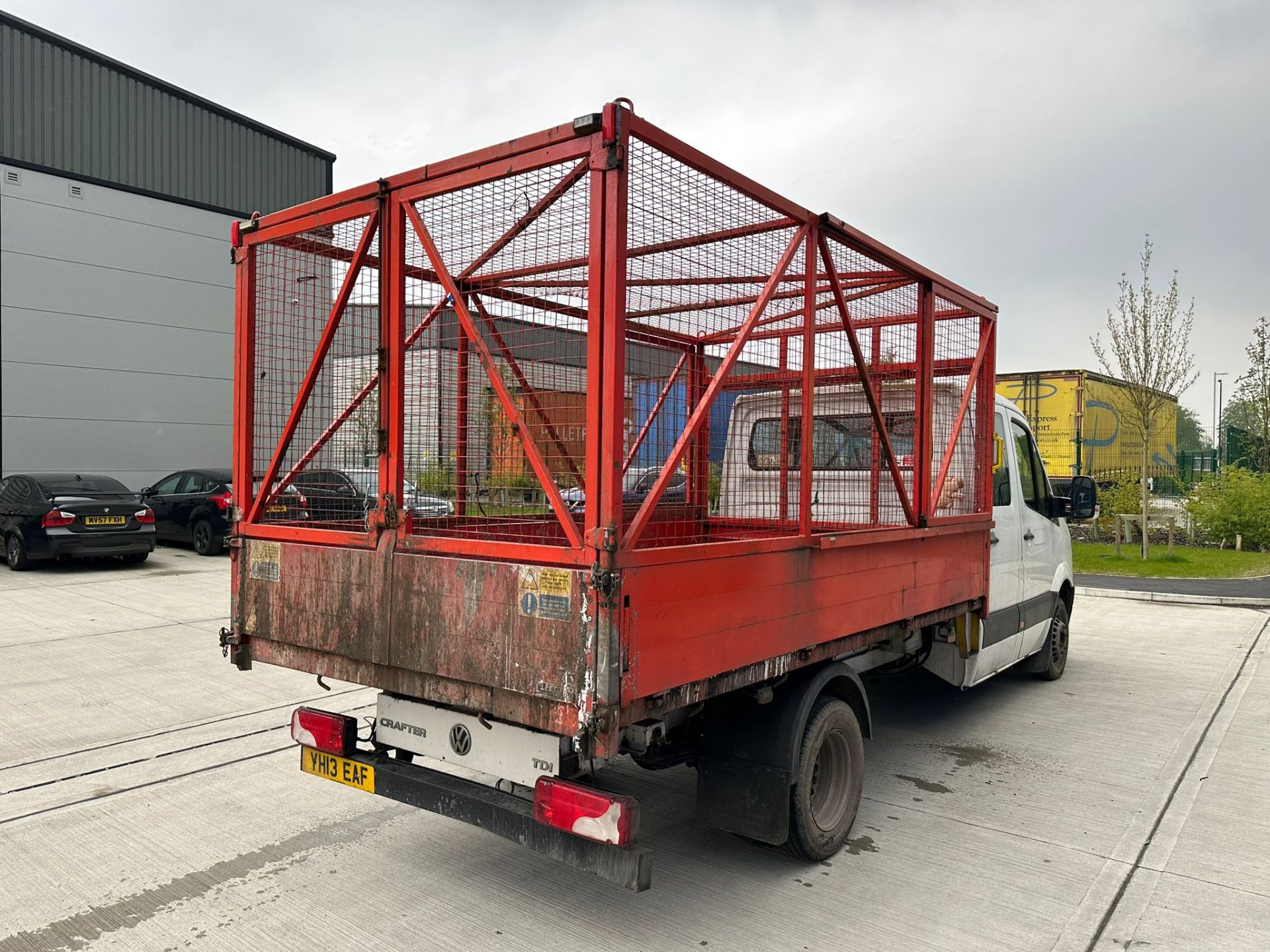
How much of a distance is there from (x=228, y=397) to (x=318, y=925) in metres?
19.6

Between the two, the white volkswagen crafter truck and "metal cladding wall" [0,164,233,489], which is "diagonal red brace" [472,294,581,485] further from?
"metal cladding wall" [0,164,233,489]

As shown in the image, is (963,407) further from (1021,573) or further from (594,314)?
(594,314)

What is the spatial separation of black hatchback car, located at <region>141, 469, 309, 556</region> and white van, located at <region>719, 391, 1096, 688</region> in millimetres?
11069

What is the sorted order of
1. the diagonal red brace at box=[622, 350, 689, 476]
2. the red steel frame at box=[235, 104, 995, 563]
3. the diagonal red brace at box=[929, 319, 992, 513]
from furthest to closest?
the diagonal red brace at box=[929, 319, 992, 513] → the diagonal red brace at box=[622, 350, 689, 476] → the red steel frame at box=[235, 104, 995, 563]

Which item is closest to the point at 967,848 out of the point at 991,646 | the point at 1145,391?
the point at 991,646

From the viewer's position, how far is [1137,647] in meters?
8.93

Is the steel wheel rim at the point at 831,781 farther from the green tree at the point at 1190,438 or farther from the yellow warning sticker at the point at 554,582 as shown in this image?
the green tree at the point at 1190,438

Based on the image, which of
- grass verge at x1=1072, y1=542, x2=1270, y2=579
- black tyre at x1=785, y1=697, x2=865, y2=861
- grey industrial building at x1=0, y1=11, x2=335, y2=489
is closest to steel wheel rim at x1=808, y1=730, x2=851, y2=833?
black tyre at x1=785, y1=697, x2=865, y2=861

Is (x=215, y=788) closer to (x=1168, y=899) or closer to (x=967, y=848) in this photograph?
(x=967, y=848)

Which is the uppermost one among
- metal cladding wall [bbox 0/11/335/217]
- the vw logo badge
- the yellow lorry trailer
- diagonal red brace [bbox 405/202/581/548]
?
metal cladding wall [bbox 0/11/335/217]

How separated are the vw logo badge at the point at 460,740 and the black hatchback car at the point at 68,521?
1190 cm

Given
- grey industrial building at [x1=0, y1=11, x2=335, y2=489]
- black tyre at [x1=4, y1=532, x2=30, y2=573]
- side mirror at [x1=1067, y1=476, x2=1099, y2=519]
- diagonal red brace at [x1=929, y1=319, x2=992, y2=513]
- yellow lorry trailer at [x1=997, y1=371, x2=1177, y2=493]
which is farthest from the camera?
yellow lorry trailer at [x1=997, y1=371, x2=1177, y2=493]

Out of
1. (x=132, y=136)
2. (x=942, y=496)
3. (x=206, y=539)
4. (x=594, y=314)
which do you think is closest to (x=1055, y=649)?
(x=942, y=496)

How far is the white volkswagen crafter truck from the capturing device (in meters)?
3.03
